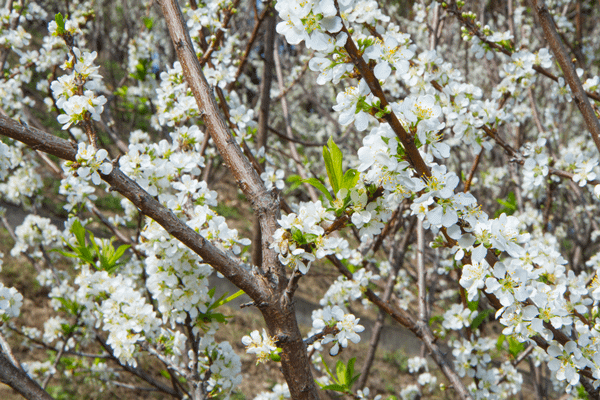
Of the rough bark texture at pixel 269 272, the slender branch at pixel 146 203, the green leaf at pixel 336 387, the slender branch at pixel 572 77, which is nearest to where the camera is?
the slender branch at pixel 146 203

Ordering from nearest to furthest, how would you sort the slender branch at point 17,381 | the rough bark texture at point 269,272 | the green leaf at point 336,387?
the rough bark texture at point 269,272 → the slender branch at point 17,381 → the green leaf at point 336,387

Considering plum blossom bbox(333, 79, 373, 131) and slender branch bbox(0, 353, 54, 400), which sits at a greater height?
plum blossom bbox(333, 79, 373, 131)

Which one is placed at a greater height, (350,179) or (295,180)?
(295,180)

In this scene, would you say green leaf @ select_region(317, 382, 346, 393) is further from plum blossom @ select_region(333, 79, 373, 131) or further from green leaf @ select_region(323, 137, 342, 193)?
plum blossom @ select_region(333, 79, 373, 131)

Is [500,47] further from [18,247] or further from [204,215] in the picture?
[18,247]

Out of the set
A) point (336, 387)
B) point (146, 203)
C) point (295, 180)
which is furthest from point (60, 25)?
point (336, 387)

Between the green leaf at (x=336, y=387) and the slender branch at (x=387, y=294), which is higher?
the slender branch at (x=387, y=294)

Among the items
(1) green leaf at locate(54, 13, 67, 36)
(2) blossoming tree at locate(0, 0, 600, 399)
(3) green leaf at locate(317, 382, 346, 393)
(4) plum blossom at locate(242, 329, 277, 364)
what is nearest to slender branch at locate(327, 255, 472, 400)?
(2) blossoming tree at locate(0, 0, 600, 399)

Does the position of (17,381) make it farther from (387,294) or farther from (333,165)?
(387,294)

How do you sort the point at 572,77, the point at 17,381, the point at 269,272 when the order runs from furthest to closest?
the point at 572,77
the point at 17,381
the point at 269,272

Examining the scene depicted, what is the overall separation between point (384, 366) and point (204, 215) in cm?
535

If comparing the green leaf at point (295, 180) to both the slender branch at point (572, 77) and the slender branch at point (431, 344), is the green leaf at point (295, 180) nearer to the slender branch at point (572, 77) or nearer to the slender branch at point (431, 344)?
the slender branch at point (431, 344)

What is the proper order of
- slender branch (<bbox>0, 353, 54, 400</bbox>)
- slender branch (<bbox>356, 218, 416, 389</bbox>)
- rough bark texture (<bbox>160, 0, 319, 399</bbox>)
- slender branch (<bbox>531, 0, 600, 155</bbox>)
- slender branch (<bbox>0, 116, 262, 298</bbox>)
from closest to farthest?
slender branch (<bbox>0, 116, 262, 298</bbox>) → rough bark texture (<bbox>160, 0, 319, 399</bbox>) → slender branch (<bbox>0, 353, 54, 400</bbox>) → slender branch (<bbox>531, 0, 600, 155</bbox>) → slender branch (<bbox>356, 218, 416, 389</bbox>)

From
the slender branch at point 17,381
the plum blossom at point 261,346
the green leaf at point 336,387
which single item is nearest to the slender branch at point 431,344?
the green leaf at point 336,387
